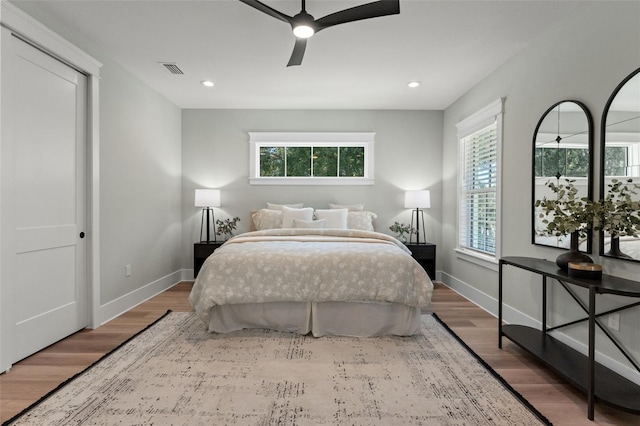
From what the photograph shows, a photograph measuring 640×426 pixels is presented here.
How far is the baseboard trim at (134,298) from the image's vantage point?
3.15 meters

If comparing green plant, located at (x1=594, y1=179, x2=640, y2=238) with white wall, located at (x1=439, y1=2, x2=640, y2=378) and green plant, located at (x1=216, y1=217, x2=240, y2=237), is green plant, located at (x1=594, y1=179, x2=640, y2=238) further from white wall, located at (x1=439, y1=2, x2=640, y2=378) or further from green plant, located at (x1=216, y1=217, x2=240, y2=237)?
green plant, located at (x1=216, y1=217, x2=240, y2=237)

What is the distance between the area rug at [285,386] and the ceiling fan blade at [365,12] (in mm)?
2274

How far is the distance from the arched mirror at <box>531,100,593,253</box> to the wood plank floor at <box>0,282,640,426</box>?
2.94ft

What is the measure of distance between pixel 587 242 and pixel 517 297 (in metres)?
0.97

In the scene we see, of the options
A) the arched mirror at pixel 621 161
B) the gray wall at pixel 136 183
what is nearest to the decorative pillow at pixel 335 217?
the gray wall at pixel 136 183

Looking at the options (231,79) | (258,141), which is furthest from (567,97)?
(258,141)

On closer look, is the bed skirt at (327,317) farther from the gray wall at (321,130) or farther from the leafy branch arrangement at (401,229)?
the gray wall at (321,130)

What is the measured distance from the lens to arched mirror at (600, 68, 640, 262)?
6.32ft

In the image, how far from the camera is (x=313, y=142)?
5.04 meters

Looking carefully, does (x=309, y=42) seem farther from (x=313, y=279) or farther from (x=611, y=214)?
(x=611, y=214)

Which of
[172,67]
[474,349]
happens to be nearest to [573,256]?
[474,349]

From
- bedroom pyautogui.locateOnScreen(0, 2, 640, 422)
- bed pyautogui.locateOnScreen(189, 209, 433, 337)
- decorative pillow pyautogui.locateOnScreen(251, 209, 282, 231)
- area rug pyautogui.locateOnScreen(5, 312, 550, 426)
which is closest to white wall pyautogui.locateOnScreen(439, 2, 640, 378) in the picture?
bedroom pyautogui.locateOnScreen(0, 2, 640, 422)

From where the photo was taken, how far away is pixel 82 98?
9.59ft

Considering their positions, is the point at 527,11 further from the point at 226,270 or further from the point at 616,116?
the point at 226,270
